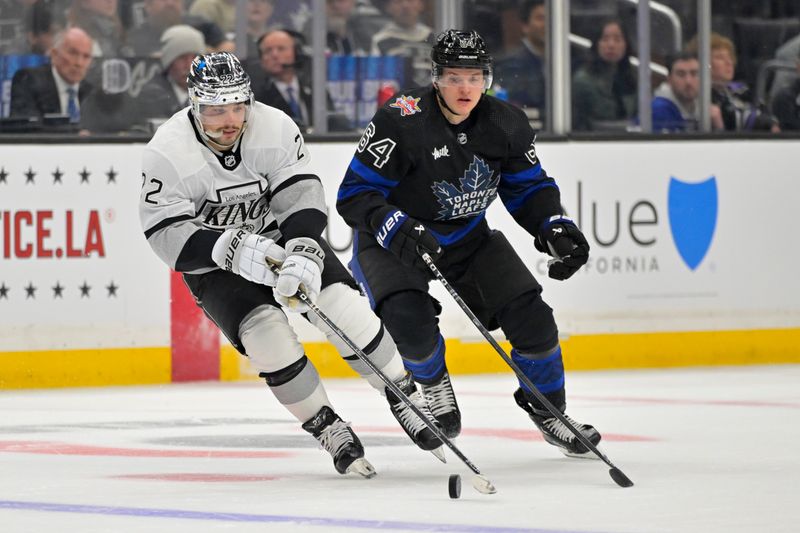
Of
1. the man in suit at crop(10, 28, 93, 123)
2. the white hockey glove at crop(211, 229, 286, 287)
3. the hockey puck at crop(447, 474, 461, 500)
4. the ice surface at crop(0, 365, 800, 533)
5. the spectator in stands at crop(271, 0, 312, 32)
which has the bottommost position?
the ice surface at crop(0, 365, 800, 533)

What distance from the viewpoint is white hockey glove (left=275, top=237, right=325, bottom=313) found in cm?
436

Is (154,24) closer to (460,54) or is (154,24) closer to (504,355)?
(460,54)

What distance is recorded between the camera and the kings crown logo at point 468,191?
4816 mm

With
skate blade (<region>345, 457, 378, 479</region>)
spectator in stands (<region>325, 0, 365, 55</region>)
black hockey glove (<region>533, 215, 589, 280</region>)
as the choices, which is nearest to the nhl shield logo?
black hockey glove (<region>533, 215, 589, 280</region>)

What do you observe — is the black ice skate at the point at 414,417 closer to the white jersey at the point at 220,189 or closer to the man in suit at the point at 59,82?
the white jersey at the point at 220,189

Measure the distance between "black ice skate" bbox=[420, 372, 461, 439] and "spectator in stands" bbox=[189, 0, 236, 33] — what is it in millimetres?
3363

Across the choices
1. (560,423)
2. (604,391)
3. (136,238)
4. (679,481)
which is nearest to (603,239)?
(604,391)

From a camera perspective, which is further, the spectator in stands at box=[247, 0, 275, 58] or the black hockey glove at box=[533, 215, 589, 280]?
the spectator in stands at box=[247, 0, 275, 58]

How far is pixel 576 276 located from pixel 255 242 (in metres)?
3.90

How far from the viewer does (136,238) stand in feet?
24.9

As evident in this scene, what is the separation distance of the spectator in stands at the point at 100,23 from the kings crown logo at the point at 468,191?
3.21 m

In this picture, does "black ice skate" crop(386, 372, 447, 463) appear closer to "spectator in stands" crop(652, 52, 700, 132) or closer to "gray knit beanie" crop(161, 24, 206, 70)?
"gray knit beanie" crop(161, 24, 206, 70)

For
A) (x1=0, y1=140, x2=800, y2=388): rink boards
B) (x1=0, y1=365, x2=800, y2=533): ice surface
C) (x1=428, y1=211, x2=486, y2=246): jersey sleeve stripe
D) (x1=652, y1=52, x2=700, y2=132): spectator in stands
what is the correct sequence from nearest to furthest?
(x1=0, y1=365, x2=800, y2=533): ice surface
(x1=428, y1=211, x2=486, y2=246): jersey sleeve stripe
(x1=0, y1=140, x2=800, y2=388): rink boards
(x1=652, y1=52, x2=700, y2=132): spectator in stands

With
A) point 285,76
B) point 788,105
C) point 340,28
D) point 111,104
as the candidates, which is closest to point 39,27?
point 111,104
